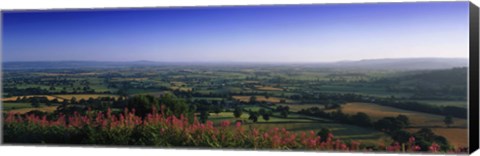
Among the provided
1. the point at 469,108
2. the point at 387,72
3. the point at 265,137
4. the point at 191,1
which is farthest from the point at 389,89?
the point at 191,1

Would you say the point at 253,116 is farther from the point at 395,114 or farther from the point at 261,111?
the point at 395,114

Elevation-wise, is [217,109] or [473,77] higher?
[473,77]

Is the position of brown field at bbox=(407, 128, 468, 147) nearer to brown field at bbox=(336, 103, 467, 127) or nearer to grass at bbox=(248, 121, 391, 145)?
brown field at bbox=(336, 103, 467, 127)

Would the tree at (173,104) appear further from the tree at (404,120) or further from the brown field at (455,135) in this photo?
the brown field at (455,135)

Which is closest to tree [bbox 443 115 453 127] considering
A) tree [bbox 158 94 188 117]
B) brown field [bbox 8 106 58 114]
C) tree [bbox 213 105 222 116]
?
tree [bbox 213 105 222 116]

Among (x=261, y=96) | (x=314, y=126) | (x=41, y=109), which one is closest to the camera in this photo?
(x=314, y=126)

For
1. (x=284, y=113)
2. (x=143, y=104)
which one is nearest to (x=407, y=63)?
(x=284, y=113)

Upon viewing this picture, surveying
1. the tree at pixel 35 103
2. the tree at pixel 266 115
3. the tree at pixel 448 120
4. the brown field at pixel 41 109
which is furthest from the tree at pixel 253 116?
the tree at pixel 35 103
